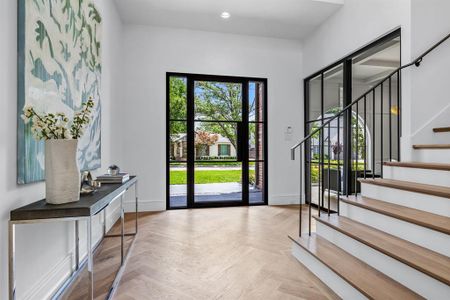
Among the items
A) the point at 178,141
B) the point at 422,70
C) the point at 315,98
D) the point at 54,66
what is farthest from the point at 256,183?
the point at 54,66

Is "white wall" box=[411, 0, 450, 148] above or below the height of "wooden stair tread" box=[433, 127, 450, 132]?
above

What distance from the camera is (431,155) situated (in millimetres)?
2695

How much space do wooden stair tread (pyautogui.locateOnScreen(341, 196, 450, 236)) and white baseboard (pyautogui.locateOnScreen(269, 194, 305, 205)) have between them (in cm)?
233

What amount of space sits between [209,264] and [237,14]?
3631 mm

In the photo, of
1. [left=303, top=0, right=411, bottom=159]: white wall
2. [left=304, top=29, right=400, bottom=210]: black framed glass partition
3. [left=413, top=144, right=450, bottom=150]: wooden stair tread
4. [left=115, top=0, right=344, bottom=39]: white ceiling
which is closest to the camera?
[left=413, top=144, right=450, bottom=150]: wooden stair tread

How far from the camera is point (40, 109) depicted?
1.67 metres

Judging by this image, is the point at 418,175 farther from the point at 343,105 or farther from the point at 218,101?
the point at 218,101

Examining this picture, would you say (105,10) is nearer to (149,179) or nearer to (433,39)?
(149,179)

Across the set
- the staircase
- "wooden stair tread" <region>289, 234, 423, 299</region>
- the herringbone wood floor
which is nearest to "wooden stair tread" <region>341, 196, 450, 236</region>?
the staircase

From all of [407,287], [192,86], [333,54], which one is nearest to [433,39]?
[333,54]

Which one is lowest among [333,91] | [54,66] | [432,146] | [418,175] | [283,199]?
[283,199]

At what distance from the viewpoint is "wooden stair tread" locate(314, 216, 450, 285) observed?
4.97 feet

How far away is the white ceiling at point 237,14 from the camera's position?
12.6ft

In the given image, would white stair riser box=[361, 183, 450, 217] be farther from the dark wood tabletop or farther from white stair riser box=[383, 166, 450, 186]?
the dark wood tabletop
